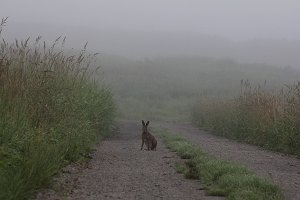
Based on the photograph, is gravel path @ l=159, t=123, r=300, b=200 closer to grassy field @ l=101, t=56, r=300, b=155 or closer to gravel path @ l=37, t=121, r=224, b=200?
gravel path @ l=37, t=121, r=224, b=200

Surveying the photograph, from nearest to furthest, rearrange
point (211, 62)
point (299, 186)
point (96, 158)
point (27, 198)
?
point (27, 198) < point (299, 186) < point (96, 158) < point (211, 62)

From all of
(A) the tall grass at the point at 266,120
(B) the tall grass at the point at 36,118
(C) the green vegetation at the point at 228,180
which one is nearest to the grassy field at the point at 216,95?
(A) the tall grass at the point at 266,120

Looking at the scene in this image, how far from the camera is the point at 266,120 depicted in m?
16.5

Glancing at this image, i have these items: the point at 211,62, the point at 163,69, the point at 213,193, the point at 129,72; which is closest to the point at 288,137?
the point at 213,193

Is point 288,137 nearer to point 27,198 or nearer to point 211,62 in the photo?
point 27,198

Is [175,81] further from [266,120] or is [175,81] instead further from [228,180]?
[228,180]

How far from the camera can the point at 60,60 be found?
38.1ft

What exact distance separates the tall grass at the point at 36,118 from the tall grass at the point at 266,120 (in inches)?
212

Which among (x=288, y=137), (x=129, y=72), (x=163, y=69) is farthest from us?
(x=163, y=69)

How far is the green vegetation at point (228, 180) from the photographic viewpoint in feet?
22.2

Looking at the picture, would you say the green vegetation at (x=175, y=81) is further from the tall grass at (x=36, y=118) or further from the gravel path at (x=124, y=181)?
the gravel path at (x=124, y=181)

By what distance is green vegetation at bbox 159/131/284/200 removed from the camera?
6770mm

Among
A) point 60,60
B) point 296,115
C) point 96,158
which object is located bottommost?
point 96,158

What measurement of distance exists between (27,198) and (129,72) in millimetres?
50955
